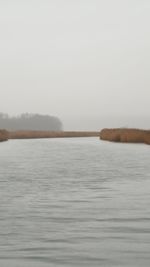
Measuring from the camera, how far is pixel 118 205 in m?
10.6

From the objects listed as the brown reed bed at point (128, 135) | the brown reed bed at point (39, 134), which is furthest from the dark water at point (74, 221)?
the brown reed bed at point (39, 134)

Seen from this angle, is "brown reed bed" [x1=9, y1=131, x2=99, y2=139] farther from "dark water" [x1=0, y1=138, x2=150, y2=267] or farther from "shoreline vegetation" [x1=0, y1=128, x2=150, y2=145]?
"dark water" [x1=0, y1=138, x2=150, y2=267]

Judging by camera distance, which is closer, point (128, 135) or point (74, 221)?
point (74, 221)

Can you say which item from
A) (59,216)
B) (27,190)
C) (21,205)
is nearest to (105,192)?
(27,190)

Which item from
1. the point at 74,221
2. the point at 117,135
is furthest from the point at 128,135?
the point at 74,221

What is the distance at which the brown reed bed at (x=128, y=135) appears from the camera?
4212cm

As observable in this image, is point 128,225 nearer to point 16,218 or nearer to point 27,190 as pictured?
point 16,218

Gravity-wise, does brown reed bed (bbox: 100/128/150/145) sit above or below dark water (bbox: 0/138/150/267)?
below

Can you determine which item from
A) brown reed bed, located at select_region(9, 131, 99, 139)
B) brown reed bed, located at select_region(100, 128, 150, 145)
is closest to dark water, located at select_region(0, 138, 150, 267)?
brown reed bed, located at select_region(100, 128, 150, 145)

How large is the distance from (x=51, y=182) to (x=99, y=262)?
942 cm

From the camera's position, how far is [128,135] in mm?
45812

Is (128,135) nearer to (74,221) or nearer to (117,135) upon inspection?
(117,135)

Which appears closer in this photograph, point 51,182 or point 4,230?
point 4,230

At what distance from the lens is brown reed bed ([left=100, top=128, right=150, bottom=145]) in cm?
4212
